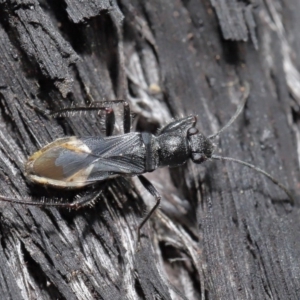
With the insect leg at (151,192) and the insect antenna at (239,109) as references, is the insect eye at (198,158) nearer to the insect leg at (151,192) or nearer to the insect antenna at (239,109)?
the insect antenna at (239,109)

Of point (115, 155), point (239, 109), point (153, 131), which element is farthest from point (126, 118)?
point (239, 109)

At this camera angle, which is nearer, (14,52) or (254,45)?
(14,52)

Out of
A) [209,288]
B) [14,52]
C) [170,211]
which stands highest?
[14,52]

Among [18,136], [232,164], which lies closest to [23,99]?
[18,136]

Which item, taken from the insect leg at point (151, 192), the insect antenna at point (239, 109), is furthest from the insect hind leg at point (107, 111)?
the insect antenna at point (239, 109)

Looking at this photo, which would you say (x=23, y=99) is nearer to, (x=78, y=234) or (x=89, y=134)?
(x=89, y=134)

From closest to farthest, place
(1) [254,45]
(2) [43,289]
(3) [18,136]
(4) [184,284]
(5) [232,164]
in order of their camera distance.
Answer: (2) [43,289]
(3) [18,136]
(4) [184,284]
(5) [232,164]
(1) [254,45]

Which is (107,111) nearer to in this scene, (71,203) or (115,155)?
(115,155)
